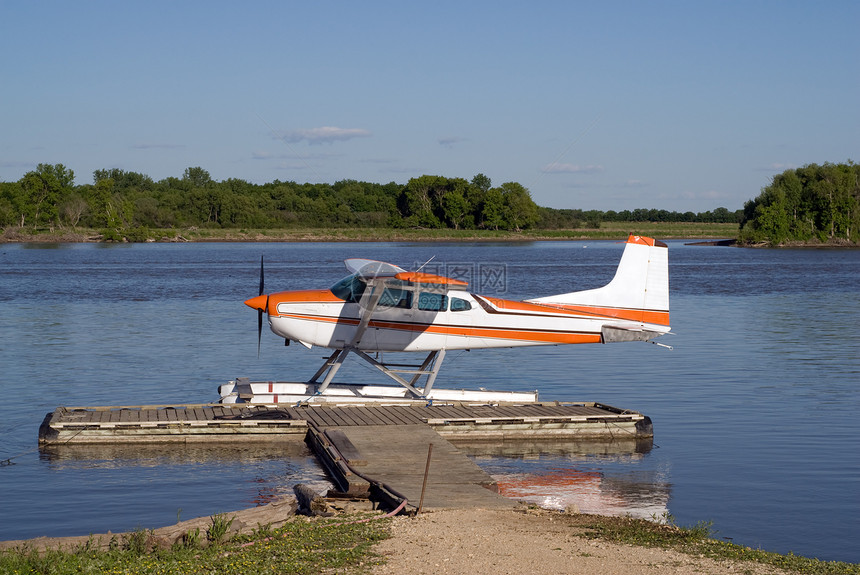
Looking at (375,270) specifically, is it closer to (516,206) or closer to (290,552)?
(290,552)

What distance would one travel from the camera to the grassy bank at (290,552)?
5.59 meters

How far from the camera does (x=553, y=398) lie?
1416 cm

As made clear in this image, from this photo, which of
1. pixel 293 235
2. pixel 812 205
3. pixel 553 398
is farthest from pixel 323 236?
pixel 553 398

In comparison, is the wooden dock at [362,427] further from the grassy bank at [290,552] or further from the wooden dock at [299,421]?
the grassy bank at [290,552]

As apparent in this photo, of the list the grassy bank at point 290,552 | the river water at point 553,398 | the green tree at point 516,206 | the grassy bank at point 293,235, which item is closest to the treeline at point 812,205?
the grassy bank at point 293,235

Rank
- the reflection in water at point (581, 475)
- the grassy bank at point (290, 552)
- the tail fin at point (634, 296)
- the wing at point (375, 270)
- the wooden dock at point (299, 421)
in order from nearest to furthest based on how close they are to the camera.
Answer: the grassy bank at point (290, 552), the reflection in water at point (581, 475), the wooden dock at point (299, 421), the wing at point (375, 270), the tail fin at point (634, 296)

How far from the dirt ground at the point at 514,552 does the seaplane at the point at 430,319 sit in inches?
190

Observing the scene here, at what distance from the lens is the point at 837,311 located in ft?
94.0

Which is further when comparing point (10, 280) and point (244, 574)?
point (10, 280)

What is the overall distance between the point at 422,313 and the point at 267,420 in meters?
2.56

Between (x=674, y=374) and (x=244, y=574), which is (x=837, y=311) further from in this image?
(x=244, y=574)

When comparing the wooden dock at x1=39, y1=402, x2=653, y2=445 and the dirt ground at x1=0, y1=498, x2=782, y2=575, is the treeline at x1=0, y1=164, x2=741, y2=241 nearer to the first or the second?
the wooden dock at x1=39, y1=402, x2=653, y2=445

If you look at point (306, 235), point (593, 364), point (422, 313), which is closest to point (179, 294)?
point (593, 364)

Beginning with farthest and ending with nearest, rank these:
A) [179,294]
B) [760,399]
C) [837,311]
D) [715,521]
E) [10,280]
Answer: [10,280] < [179,294] < [837,311] < [760,399] < [715,521]
